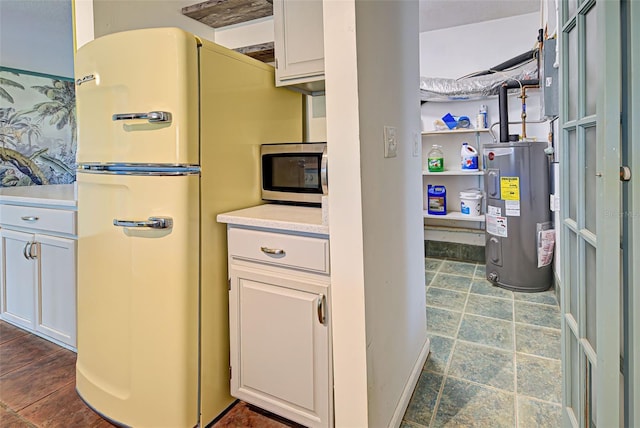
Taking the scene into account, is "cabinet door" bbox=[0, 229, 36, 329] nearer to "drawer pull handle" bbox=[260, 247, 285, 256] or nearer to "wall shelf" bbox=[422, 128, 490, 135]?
"drawer pull handle" bbox=[260, 247, 285, 256]

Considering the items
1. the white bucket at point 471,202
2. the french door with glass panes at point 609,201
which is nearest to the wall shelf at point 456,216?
the white bucket at point 471,202

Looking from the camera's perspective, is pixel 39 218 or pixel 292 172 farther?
pixel 39 218

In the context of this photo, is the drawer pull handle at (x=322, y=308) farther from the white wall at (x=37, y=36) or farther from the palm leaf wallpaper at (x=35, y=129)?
the palm leaf wallpaper at (x=35, y=129)

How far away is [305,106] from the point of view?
2.19m

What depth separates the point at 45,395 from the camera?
1757 mm

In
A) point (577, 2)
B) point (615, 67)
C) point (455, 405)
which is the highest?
point (577, 2)

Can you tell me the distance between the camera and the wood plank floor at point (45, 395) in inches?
61.7

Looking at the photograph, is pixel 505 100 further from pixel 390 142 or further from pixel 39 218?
pixel 39 218

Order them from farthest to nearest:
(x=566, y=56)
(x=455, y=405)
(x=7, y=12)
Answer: (x=7, y=12) → (x=455, y=405) → (x=566, y=56)

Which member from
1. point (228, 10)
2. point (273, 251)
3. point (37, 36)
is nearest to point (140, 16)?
point (228, 10)

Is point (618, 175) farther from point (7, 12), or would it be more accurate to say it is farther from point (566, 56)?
point (7, 12)

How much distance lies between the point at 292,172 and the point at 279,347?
2.66 ft

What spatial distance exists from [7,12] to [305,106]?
7.46ft

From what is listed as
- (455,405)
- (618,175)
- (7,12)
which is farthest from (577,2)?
(7,12)
